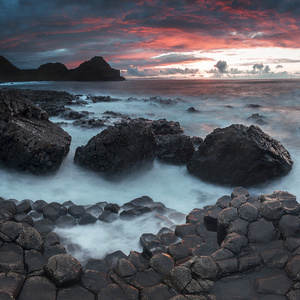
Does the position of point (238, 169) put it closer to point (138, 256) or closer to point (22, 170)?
point (138, 256)

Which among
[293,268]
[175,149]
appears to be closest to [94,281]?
[293,268]

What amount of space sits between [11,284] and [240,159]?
5.69 m

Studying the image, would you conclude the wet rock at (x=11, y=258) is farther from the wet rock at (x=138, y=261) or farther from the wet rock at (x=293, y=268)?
the wet rock at (x=293, y=268)

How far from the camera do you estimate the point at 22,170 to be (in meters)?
6.45

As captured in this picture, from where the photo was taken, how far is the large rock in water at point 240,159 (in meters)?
6.84

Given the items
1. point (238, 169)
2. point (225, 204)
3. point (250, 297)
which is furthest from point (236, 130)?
point (250, 297)

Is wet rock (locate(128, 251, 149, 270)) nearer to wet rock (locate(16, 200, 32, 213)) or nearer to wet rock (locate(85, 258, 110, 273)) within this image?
wet rock (locate(85, 258, 110, 273))

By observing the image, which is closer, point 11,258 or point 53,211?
point 11,258

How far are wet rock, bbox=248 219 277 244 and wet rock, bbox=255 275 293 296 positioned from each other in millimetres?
630

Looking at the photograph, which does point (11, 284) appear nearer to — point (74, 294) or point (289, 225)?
point (74, 294)

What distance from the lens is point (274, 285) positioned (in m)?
2.91

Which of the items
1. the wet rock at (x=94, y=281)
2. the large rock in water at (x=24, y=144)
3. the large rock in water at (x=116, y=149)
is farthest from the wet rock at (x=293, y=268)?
the large rock in water at (x=24, y=144)

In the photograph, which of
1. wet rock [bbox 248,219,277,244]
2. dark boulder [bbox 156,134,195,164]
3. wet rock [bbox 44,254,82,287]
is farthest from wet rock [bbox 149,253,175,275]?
dark boulder [bbox 156,134,195,164]

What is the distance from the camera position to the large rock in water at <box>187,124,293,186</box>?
6836 millimetres
